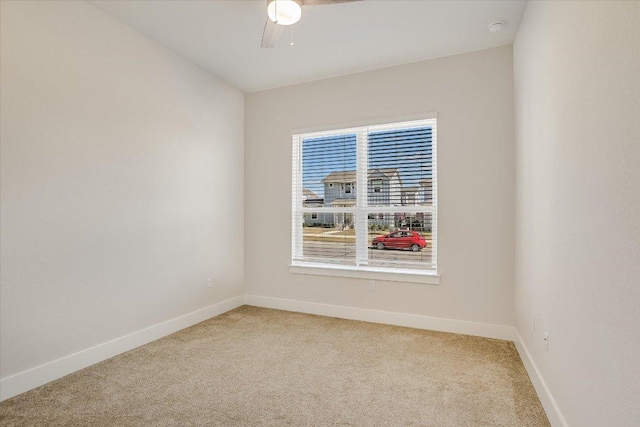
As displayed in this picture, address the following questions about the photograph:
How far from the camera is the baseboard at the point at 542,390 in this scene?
6.25 feet

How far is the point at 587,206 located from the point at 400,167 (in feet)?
7.85

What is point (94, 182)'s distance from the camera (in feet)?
9.27

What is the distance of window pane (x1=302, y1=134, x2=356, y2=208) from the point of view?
164 inches

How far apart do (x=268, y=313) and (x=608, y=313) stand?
136 inches

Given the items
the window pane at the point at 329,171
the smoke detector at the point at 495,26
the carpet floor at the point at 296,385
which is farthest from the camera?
the window pane at the point at 329,171

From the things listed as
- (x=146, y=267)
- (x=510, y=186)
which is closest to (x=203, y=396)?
(x=146, y=267)

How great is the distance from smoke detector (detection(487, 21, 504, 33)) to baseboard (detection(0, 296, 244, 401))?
3.97 meters

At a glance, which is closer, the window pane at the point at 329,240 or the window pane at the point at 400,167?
the window pane at the point at 400,167

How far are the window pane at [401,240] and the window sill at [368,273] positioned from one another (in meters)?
0.11

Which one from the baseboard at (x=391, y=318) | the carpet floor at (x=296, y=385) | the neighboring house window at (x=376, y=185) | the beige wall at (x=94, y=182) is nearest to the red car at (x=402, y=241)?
the neighboring house window at (x=376, y=185)

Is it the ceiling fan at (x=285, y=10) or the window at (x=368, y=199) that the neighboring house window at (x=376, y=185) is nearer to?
the window at (x=368, y=199)

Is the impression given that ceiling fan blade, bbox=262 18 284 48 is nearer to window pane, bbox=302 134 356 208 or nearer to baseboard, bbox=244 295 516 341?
window pane, bbox=302 134 356 208

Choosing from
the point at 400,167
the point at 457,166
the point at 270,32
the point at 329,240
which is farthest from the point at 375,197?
the point at 270,32

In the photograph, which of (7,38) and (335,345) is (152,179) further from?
(335,345)
